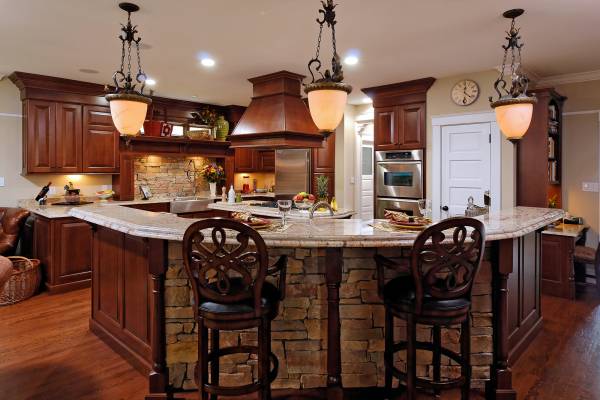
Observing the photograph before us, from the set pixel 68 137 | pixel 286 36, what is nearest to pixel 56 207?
pixel 68 137

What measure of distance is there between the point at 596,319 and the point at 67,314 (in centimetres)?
491

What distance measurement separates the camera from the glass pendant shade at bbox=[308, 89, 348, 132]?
8.29 ft

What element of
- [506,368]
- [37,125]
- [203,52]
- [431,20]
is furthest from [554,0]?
[37,125]

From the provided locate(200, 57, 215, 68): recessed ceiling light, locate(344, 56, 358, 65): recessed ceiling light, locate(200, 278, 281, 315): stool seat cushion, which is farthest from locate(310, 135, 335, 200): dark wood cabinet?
locate(200, 278, 281, 315): stool seat cushion

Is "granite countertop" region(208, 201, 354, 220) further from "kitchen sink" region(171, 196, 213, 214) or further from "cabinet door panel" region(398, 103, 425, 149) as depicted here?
"cabinet door panel" region(398, 103, 425, 149)

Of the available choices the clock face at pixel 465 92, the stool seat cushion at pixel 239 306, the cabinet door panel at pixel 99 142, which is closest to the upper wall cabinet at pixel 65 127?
the cabinet door panel at pixel 99 142

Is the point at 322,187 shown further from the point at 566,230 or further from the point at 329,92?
the point at 329,92

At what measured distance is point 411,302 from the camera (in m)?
1.96

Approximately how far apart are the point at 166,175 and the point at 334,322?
523 cm

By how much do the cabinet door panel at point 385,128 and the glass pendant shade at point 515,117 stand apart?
99.2 inches

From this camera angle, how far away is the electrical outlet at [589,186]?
193 inches

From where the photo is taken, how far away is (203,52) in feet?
13.4

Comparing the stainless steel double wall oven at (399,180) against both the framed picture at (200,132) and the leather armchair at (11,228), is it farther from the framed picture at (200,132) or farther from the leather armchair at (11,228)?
the leather armchair at (11,228)

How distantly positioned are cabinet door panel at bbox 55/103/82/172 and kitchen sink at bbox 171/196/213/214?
4.39ft
